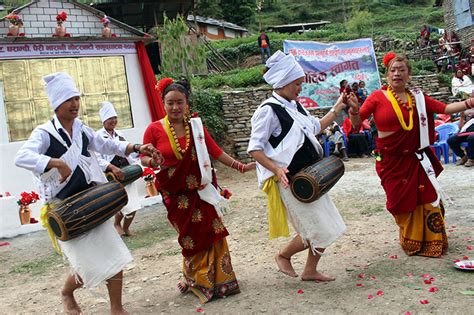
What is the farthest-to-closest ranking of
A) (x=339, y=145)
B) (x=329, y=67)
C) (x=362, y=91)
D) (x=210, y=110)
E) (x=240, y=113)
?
(x=329, y=67), (x=240, y=113), (x=362, y=91), (x=210, y=110), (x=339, y=145)

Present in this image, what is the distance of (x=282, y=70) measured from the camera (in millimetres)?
3900

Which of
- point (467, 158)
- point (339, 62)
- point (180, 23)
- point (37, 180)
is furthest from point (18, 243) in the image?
point (339, 62)

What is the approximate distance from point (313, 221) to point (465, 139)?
22.0 ft

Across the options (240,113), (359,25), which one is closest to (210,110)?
(240,113)

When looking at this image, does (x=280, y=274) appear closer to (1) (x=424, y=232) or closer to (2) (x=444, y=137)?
(1) (x=424, y=232)

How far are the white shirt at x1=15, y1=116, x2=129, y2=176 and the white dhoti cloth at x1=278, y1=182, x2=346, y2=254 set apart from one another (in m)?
1.35

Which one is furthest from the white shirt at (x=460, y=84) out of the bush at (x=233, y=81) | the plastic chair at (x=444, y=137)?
the bush at (x=233, y=81)

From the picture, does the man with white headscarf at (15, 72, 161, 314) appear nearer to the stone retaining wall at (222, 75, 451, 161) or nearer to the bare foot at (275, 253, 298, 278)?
the bare foot at (275, 253, 298, 278)

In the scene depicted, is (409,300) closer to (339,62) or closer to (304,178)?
(304,178)

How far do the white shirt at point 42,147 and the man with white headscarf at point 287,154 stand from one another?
3.53 feet

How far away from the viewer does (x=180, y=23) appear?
41.1 feet

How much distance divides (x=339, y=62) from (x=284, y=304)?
12228mm

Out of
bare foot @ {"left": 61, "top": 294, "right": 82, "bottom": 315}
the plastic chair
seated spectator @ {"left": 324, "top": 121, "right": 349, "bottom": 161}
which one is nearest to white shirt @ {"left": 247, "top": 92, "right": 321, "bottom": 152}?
bare foot @ {"left": 61, "top": 294, "right": 82, "bottom": 315}

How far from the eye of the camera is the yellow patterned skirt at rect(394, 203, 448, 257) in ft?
14.1
